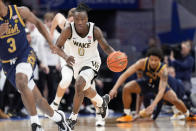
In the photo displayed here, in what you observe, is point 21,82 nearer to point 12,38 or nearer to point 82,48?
point 12,38

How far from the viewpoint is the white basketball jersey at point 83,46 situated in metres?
6.46

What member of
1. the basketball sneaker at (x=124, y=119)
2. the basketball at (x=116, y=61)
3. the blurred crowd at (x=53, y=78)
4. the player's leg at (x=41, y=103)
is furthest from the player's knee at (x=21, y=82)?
the blurred crowd at (x=53, y=78)

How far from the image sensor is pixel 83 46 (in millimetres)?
6555

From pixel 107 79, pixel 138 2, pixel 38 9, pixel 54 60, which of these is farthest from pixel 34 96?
pixel 138 2

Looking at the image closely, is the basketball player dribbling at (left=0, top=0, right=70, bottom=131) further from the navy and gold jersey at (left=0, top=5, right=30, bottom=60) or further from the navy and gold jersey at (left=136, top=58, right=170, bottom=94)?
the navy and gold jersey at (left=136, top=58, right=170, bottom=94)

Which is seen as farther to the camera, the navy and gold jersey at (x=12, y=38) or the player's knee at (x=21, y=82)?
the navy and gold jersey at (x=12, y=38)

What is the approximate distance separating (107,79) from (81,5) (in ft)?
16.0

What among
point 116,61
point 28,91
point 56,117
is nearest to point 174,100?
point 116,61

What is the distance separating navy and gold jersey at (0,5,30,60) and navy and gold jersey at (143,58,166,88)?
3272 millimetres

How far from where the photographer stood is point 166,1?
47.1ft

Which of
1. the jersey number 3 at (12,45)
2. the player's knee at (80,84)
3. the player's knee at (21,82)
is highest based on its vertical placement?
the jersey number 3 at (12,45)

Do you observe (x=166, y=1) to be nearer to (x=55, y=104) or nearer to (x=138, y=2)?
(x=138, y=2)

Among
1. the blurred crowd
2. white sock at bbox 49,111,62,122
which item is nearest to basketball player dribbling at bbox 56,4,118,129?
white sock at bbox 49,111,62,122

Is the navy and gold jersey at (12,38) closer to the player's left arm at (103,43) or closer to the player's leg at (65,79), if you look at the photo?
the player's left arm at (103,43)
